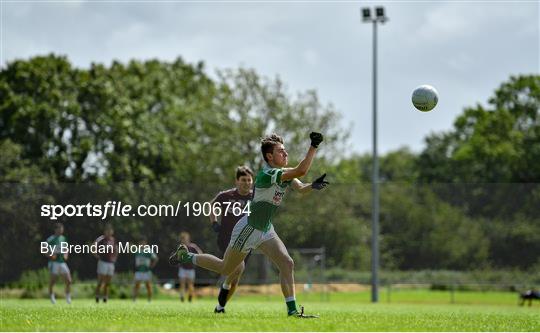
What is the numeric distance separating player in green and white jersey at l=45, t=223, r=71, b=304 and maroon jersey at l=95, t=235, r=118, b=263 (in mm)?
1054

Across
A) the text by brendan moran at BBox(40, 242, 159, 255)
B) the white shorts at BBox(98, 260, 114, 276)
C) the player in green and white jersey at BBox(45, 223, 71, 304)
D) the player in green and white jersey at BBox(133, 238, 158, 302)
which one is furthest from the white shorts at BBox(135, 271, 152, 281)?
the player in green and white jersey at BBox(45, 223, 71, 304)

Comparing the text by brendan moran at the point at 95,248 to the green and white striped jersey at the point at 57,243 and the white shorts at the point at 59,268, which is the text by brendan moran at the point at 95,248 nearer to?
the green and white striped jersey at the point at 57,243

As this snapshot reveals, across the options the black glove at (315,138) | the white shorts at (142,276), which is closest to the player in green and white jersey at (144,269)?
the white shorts at (142,276)

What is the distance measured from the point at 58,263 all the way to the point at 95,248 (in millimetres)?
2563

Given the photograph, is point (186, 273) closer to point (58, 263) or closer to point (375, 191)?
point (58, 263)

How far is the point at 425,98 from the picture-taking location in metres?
14.8

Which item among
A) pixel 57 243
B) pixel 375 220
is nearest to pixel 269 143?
pixel 57 243

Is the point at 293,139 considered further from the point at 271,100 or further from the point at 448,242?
the point at 448,242

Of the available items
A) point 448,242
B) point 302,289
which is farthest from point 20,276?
point 448,242

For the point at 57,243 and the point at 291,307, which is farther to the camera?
the point at 57,243

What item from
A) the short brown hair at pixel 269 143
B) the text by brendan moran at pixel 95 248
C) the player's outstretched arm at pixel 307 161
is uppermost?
the short brown hair at pixel 269 143

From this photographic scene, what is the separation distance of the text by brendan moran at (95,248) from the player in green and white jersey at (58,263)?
5cm

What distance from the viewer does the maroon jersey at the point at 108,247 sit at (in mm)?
24964

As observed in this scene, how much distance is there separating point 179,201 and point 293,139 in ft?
54.8
